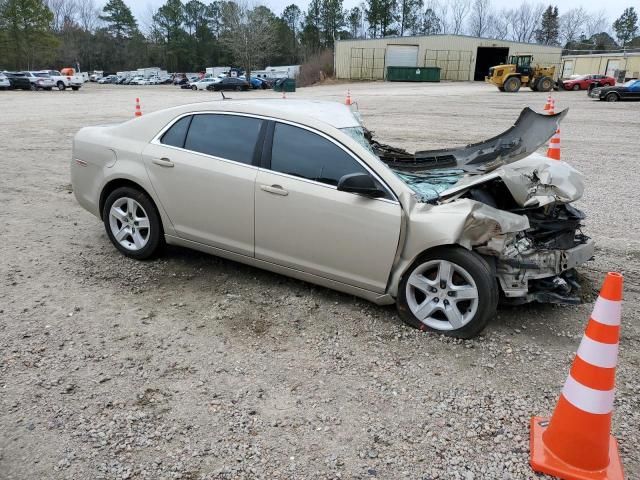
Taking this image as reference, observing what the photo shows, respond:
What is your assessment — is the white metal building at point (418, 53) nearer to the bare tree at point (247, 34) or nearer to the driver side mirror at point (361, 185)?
the bare tree at point (247, 34)

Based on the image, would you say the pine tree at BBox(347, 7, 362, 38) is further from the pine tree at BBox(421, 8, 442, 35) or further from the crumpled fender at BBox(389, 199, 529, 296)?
the crumpled fender at BBox(389, 199, 529, 296)

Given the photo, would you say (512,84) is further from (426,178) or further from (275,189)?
(275,189)

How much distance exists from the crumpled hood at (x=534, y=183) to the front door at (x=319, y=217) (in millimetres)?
576

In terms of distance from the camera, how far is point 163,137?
4.59 meters

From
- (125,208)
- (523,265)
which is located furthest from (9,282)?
(523,265)

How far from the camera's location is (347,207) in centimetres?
370

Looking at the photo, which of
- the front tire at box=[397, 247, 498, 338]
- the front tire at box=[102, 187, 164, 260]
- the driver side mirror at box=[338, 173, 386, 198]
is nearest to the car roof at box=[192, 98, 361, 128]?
the driver side mirror at box=[338, 173, 386, 198]

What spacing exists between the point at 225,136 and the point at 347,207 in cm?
132

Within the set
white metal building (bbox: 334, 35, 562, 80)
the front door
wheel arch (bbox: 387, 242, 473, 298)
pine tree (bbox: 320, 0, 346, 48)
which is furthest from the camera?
pine tree (bbox: 320, 0, 346, 48)

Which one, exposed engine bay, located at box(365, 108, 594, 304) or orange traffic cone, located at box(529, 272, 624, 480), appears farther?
exposed engine bay, located at box(365, 108, 594, 304)

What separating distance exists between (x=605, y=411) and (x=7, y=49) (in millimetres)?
83132

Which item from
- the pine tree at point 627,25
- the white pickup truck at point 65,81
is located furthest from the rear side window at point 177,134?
the pine tree at point 627,25

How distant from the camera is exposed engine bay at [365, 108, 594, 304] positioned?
11.8 feet

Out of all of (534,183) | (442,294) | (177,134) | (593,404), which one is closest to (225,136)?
(177,134)
